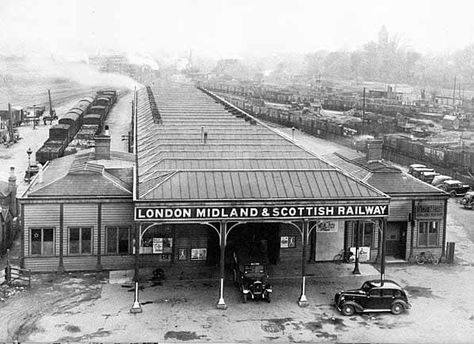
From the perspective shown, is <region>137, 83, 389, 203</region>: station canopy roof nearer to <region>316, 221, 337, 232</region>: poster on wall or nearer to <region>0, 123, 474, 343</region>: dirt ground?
<region>316, 221, 337, 232</region>: poster on wall

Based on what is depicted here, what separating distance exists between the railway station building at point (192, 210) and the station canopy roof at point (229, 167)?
7 centimetres

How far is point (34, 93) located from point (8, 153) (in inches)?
2924

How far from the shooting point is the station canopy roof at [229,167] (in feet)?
90.5

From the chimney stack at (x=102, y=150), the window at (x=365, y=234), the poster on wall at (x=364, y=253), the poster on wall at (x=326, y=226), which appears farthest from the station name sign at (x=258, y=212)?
the chimney stack at (x=102, y=150)

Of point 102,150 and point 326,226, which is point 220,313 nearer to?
point 326,226

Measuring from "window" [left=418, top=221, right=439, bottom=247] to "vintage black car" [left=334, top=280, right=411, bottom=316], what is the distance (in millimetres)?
9161

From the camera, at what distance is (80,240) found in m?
30.8

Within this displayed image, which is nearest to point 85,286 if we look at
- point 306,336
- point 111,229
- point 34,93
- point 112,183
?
point 111,229

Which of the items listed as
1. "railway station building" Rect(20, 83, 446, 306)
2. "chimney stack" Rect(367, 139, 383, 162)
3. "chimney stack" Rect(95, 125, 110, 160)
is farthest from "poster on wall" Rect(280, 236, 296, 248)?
"chimney stack" Rect(95, 125, 110, 160)

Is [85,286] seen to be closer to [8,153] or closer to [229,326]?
[229,326]

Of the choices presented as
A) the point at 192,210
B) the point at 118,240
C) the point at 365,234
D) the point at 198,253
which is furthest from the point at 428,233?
the point at 118,240

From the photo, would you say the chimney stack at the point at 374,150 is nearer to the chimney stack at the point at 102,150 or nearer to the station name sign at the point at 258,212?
the station name sign at the point at 258,212

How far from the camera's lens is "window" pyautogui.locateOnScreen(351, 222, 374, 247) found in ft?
109

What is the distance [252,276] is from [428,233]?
12.2 m
